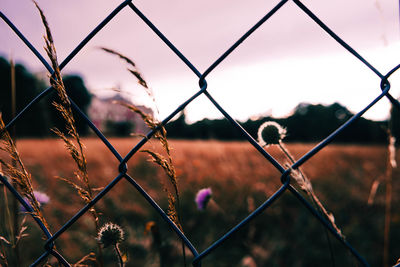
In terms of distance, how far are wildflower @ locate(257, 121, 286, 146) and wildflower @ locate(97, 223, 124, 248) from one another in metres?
0.39

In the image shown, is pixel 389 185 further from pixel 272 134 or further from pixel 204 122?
pixel 204 122

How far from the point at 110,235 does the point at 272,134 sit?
1.43 feet

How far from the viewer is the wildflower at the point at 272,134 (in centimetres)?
69

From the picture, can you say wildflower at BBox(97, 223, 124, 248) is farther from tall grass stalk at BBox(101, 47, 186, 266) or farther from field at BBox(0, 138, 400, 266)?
field at BBox(0, 138, 400, 266)

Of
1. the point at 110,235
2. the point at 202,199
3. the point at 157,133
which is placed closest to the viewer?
the point at 157,133

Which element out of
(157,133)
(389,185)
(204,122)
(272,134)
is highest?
(204,122)

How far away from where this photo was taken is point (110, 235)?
0.56m

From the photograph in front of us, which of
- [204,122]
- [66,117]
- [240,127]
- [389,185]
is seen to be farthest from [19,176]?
[204,122]

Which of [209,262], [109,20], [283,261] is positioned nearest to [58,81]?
[109,20]

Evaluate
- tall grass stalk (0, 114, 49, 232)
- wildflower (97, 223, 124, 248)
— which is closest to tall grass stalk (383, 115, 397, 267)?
wildflower (97, 223, 124, 248)

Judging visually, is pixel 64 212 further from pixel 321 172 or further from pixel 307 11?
pixel 321 172

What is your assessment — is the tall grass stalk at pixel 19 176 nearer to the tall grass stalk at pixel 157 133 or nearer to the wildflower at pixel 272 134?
the tall grass stalk at pixel 157 133

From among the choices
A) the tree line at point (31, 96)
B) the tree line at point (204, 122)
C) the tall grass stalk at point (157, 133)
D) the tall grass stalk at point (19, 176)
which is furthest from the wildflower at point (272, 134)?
the tree line at point (31, 96)

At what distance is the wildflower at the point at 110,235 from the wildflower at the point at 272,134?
0.39m
